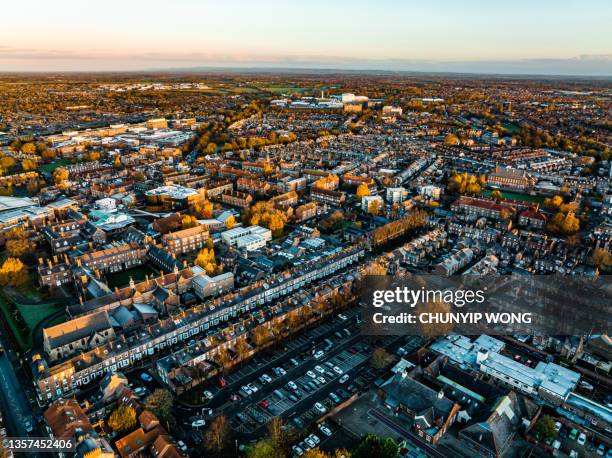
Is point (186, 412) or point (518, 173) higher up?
point (518, 173)

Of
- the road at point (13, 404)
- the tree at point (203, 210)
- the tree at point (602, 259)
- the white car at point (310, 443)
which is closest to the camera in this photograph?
the white car at point (310, 443)

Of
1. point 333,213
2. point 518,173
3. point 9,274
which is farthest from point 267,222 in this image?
point 518,173

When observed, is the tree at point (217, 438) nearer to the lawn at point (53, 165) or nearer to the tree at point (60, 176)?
the tree at point (60, 176)

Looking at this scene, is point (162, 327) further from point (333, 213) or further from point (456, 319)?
point (333, 213)

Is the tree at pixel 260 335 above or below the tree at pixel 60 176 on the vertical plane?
below

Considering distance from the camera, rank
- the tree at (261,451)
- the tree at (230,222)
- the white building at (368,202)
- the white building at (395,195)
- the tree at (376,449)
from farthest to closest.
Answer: the white building at (395,195) < the white building at (368,202) < the tree at (230,222) < the tree at (376,449) < the tree at (261,451)

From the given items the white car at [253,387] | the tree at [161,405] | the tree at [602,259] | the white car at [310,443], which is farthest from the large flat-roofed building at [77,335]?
the tree at [602,259]

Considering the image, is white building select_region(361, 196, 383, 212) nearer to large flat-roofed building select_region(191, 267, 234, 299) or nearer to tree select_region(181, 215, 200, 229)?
tree select_region(181, 215, 200, 229)
